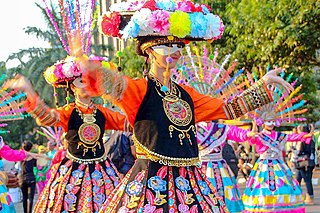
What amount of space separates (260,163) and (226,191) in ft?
4.78

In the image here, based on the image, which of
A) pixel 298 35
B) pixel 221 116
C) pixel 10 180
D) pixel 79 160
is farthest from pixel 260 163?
pixel 10 180

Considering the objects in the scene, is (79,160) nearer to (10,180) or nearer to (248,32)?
(248,32)

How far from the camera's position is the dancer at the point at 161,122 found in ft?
14.4

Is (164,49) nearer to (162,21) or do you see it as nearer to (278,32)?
(162,21)

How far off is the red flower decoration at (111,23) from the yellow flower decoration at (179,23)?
1.19ft

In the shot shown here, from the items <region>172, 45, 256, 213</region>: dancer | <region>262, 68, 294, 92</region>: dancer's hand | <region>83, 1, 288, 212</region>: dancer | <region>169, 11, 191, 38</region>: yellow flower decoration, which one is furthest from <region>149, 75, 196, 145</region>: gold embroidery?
<region>172, 45, 256, 213</region>: dancer

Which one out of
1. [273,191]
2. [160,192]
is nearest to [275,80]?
[160,192]

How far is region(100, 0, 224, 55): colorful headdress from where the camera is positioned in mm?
4457

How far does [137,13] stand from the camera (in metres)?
4.47

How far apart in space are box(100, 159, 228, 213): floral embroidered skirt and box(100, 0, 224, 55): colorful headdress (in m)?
0.83

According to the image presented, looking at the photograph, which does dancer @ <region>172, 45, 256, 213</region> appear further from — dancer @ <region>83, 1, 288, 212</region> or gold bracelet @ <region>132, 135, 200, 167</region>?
gold bracelet @ <region>132, 135, 200, 167</region>

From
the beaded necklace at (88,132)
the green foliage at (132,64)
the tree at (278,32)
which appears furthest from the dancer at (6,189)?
the green foliage at (132,64)

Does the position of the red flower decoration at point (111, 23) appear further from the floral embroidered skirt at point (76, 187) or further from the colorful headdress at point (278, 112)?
the colorful headdress at point (278, 112)

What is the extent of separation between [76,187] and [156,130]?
9.03 ft
